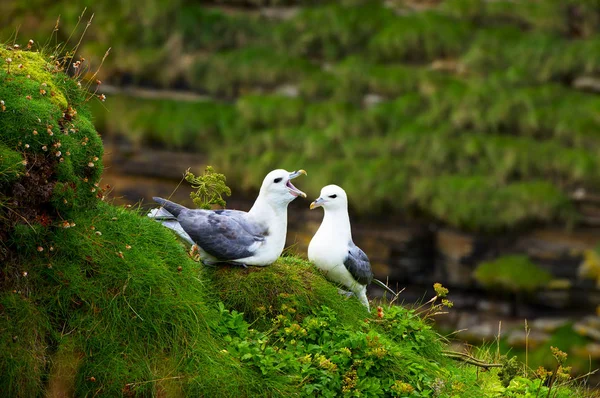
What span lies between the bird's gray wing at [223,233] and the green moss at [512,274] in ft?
20.5

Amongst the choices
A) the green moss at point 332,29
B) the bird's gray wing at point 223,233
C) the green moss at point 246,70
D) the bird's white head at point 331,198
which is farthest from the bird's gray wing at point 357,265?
the green moss at point 332,29

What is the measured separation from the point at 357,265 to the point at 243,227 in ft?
2.36

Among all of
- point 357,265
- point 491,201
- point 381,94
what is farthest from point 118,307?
point 381,94

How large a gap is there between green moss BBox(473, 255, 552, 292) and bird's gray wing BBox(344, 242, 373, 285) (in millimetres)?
5662

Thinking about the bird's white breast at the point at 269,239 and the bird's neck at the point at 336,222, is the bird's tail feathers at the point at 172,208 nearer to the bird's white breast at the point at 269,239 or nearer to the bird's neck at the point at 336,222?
the bird's white breast at the point at 269,239

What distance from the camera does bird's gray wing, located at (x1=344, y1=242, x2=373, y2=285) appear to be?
5062mm

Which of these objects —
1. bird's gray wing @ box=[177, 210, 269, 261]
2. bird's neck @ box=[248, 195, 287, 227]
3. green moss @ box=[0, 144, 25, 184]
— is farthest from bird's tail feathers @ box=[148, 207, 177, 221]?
green moss @ box=[0, 144, 25, 184]

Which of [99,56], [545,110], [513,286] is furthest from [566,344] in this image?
[99,56]

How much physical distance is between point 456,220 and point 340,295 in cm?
574

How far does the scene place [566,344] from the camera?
1006 cm

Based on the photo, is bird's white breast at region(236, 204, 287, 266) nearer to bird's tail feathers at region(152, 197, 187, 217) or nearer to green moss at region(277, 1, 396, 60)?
bird's tail feathers at region(152, 197, 187, 217)

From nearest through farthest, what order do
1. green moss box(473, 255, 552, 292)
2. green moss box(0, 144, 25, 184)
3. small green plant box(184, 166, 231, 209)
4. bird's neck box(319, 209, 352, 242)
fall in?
green moss box(0, 144, 25, 184), bird's neck box(319, 209, 352, 242), small green plant box(184, 166, 231, 209), green moss box(473, 255, 552, 292)

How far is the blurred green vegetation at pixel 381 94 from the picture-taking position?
10.6m

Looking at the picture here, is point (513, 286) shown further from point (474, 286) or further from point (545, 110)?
point (545, 110)
